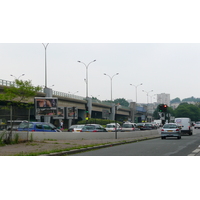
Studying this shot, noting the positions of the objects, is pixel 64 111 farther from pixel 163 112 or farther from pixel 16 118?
pixel 16 118

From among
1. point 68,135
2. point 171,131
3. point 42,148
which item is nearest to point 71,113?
point 171,131

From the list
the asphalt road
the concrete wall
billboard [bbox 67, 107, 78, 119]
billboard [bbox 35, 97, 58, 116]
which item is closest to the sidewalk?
the asphalt road

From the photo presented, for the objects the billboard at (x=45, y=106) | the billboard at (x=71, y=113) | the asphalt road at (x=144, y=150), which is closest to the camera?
the asphalt road at (x=144, y=150)

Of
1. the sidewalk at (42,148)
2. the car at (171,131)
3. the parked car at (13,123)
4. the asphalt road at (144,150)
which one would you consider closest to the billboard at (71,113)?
the car at (171,131)

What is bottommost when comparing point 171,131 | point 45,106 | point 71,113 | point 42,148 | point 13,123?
point 42,148

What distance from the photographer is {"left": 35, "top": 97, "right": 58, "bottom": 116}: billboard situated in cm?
5121

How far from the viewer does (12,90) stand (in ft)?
169

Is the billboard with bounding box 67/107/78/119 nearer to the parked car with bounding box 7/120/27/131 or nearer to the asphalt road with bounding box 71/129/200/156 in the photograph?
the parked car with bounding box 7/120/27/131

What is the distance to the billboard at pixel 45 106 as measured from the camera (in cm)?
5121

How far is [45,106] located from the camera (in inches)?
2041

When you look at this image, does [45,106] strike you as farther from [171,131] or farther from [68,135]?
[68,135]

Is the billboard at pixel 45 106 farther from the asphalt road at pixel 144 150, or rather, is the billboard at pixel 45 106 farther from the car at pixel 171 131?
the asphalt road at pixel 144 150

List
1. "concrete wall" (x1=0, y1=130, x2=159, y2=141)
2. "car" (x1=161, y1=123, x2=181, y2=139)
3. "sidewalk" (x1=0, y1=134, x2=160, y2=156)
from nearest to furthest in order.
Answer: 1. "sidewalk" (x1=0, y1=134, x2=160, y2=156)
2. "concrete wall" (x1=0, y1=130, x2=159, y2=141)
3. "car" (x1=161, y1=123, x2=181, y2=139)

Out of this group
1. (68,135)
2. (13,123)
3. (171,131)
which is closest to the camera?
(13,123)
